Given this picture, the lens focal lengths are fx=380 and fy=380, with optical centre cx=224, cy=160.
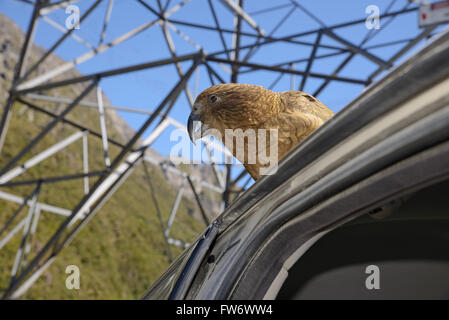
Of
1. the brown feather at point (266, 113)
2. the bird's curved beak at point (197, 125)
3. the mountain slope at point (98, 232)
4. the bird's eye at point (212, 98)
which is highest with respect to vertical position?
the mountain slope at point (98, 232)

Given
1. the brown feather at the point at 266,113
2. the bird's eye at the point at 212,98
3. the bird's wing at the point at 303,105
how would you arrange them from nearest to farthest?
1. the brown feather at the point at 266,113
2. the bird's wing at the point at 303,105
3. the bird's eye at the point at 212,98

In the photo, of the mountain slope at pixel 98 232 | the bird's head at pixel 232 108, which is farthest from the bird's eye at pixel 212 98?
the mountain slope at pixel 98 232

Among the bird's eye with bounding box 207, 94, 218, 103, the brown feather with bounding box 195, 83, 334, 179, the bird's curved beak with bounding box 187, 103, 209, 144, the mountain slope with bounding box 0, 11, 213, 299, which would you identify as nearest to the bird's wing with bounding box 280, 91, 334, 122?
the brown feather with bounding box 195, 83, 334, 179

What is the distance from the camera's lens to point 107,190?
488 centimetres

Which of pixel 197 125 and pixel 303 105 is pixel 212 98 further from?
pixel 303 105

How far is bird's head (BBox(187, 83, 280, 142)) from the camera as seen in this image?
1.66m

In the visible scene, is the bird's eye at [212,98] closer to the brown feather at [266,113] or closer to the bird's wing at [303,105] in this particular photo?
the brown feather at [266,113]

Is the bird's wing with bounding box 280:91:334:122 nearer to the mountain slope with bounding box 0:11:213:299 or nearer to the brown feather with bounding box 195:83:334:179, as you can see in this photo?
the brown feather with bounding box 195:83:334:179

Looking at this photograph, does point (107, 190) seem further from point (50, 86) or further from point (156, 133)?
→ point (50, 86)

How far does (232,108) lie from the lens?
175cm

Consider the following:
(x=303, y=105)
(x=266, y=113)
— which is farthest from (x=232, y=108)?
(x=303, y=105)

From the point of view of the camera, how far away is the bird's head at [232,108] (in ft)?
5.43

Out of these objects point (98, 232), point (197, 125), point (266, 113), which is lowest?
point (266, 113)
